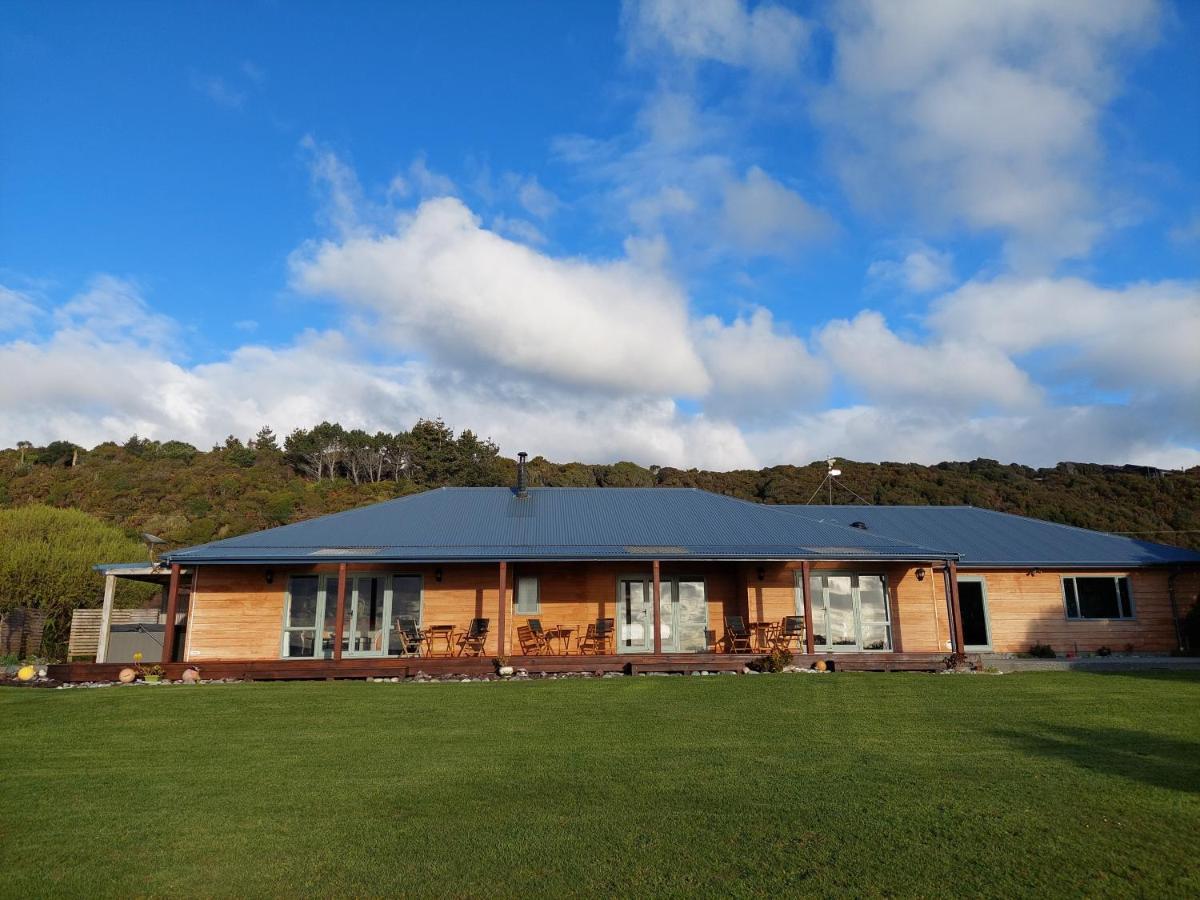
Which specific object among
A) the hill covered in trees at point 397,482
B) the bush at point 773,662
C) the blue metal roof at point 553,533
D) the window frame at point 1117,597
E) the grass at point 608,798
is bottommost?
the grass at point 608,798

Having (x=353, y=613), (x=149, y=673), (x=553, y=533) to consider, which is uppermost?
(x=553, y=533)

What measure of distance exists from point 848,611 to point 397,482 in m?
37.4

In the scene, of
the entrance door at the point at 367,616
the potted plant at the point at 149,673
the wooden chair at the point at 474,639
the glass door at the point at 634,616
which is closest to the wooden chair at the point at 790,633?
the glass door at the point at 634,616

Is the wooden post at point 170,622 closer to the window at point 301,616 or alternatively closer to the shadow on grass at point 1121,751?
the window at point 301,616

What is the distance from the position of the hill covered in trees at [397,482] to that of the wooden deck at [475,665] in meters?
24.3

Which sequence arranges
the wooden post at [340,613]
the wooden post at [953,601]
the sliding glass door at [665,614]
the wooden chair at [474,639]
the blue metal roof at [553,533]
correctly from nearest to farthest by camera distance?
the wooden post at [340,613] < the blue metal roof at [553,533] < the wooden post at [953,601] < the wooden chair at [474,639] < the sliding glass door at [665,614]

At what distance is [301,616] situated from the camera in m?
16.9

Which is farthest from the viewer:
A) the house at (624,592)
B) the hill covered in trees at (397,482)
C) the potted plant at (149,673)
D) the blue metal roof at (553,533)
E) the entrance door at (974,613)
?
the hill covered in trees at (397,482)

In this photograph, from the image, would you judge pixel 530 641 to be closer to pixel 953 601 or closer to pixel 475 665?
pixel 475 665

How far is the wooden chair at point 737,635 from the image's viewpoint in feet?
56.2

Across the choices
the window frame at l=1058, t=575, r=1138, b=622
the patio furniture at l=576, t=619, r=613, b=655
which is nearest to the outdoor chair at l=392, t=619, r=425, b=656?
the patio furniture at l=576, t=619, r=613, b=655

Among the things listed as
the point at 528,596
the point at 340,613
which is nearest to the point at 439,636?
the point at 528,596

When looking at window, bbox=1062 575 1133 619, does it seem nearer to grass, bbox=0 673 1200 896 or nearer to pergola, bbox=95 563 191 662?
grass, bbox=0 673 1200 896

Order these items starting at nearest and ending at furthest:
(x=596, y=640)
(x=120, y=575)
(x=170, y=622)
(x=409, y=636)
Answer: (x=170, y=622) < (x=120, y=575) < (x=409, y=636) < (x=596, y=640)
